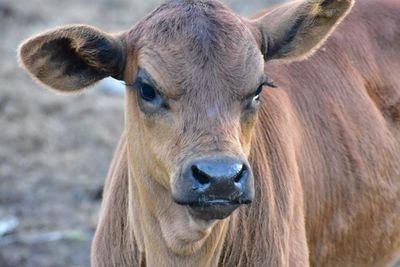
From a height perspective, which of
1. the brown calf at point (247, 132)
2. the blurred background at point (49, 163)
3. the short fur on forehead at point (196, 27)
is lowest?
the blurred background at point (49, 163)

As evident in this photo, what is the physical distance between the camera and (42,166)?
1241 centimetres

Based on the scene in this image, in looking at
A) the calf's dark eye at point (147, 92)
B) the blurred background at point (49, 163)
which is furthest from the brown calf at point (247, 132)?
the blurred background at point (49, 163)

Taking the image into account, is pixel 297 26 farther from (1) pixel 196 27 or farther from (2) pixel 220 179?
(2) pixel 220 179

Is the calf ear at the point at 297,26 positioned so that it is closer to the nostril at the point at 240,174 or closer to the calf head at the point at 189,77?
the calf head at the point at 189,77

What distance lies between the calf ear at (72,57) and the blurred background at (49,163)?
3.81m

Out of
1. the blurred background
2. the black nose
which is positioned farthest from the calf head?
the blurred background

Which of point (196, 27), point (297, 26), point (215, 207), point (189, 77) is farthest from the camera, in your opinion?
point (297, 26)

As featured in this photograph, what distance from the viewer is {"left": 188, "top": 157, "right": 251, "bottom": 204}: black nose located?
5.96 meters

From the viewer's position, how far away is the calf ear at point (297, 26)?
6.98 m

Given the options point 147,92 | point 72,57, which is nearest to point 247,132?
point 147,92

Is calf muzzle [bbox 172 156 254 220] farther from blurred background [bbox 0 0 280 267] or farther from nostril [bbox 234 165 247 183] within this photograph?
blurred background [bbox 0 0 280 267]

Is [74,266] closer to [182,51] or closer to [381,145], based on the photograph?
[381,145]

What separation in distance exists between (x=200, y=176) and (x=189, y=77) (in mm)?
612

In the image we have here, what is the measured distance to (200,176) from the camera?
6.02 metres
